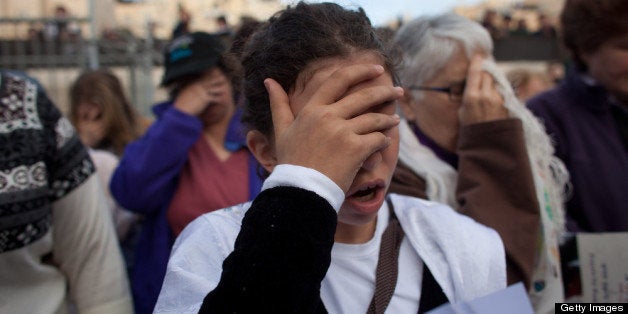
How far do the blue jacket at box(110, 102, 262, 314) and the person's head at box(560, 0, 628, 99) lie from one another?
4.47 ft

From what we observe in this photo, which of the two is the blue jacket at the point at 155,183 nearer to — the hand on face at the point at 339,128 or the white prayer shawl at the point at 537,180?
the white prayer shawl at the point at 537,180

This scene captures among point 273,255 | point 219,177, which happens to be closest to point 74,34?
point 219,177

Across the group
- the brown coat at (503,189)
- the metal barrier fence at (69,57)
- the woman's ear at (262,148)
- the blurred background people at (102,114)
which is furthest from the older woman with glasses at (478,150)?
the metal barrier fence at (69,57)

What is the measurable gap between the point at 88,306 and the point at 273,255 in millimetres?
958

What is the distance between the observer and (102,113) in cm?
310

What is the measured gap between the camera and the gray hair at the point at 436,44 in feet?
6.18

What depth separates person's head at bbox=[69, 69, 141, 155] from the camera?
3055mm

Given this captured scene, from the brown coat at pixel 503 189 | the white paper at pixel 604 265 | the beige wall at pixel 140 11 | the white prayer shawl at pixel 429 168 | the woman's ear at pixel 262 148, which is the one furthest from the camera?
the beige wall at pixel 140 11

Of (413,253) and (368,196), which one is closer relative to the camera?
(368,196)

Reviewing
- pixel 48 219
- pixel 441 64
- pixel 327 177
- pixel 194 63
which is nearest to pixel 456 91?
pixel 441 64

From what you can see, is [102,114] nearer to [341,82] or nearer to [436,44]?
[436,44]

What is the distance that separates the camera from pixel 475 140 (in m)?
1.68

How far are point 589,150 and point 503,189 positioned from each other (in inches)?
25.5

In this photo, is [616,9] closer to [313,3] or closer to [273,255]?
[313,3]
